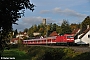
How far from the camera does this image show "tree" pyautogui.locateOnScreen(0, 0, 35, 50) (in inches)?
401

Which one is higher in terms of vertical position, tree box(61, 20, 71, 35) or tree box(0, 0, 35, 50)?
tree box(61, 20, 71, 35)

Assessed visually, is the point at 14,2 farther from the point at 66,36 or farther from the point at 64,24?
the point at 64,24

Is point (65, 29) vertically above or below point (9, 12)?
above

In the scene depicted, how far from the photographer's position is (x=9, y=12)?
10.6m

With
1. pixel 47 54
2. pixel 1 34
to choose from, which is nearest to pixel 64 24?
pixel 47 54

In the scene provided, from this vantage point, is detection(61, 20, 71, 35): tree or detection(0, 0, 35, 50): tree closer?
detection(0, 0, 35, 50): tree

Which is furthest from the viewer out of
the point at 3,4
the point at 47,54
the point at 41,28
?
the point at 41,28

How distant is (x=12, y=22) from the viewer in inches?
444

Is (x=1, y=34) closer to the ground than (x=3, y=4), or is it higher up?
closer to the ground

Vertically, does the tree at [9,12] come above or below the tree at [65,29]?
below

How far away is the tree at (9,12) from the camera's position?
10.2 meters

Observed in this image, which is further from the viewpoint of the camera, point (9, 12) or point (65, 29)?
point (65, 29)

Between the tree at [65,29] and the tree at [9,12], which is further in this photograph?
the tree at [65,29]

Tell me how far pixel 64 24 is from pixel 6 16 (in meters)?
115
